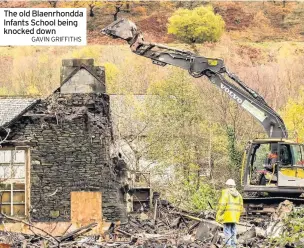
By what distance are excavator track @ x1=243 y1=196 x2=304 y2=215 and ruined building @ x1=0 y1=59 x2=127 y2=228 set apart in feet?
11.8

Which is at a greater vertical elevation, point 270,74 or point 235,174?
point 270,74

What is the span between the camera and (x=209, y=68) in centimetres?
2775

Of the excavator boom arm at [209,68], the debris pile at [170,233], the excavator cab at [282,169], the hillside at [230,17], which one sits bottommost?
the debris pile at [170,233]

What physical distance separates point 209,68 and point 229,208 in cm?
774

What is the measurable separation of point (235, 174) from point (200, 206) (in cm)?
790

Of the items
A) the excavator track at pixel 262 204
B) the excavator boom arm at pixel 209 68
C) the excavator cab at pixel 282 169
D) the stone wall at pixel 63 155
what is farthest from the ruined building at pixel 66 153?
the excavator cab at pixel 282 169

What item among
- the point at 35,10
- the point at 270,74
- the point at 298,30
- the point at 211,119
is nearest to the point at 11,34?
the point at 35,10

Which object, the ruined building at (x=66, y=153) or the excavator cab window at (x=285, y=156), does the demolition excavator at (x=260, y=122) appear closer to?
the excavator cab window at (x=285, y=156)

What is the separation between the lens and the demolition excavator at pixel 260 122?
26.7 meters

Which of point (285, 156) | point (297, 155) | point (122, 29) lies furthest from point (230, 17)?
point (285, 156)

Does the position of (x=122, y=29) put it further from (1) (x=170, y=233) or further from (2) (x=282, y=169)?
(1) (x=170, y=233)

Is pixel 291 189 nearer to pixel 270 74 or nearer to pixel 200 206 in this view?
pixel 200 206

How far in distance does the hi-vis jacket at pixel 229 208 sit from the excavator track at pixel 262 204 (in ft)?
20.9

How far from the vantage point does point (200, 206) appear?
32.9m
